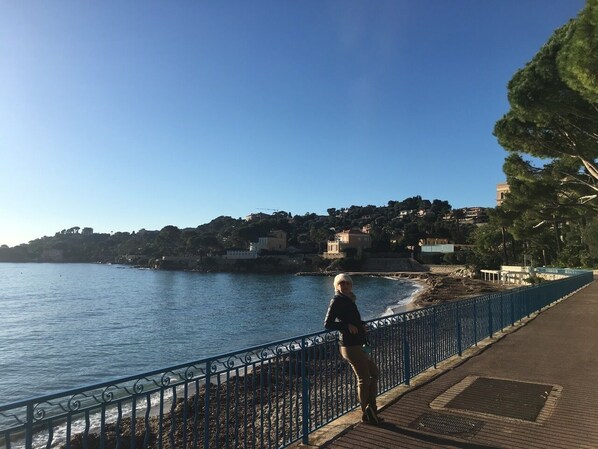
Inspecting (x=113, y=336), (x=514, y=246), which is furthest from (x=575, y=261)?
(x=113, y=336)

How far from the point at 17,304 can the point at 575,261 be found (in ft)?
188

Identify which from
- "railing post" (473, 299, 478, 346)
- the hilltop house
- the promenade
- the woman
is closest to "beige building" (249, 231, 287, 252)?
the hilltop house

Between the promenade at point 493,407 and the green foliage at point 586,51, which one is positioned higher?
the green foliage at point 586,51

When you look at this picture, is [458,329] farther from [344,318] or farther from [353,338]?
[344,318]

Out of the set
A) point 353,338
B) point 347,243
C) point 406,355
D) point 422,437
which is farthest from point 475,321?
point 347,243

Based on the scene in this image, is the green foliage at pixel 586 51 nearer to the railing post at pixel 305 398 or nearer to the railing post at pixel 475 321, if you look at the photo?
the railing post at pixel 475 321

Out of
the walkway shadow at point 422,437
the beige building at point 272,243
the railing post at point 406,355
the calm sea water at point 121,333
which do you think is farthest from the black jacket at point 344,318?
the beige building at point 272,243

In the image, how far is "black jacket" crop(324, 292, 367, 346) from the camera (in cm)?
516

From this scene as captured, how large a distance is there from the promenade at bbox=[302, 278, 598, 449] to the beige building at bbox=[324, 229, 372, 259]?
121678 mm

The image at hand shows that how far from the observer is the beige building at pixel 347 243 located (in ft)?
435

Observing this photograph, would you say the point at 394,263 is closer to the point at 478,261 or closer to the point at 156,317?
the point at 478,261

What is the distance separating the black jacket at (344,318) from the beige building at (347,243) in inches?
4937

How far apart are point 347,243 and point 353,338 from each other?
130 meters

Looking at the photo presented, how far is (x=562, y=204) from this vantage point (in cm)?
2128
